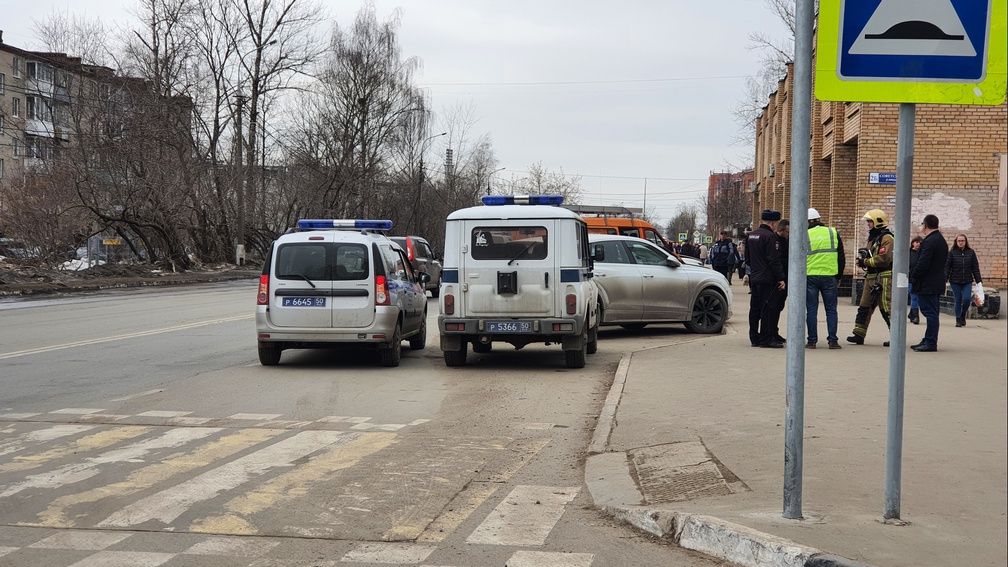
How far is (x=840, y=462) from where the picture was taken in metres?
6.70

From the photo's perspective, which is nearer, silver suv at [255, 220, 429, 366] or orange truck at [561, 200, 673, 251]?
silver suv at [255, 220, 429, 366]

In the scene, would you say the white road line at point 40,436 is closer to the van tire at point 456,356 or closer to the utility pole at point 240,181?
the van tire at point 456,356

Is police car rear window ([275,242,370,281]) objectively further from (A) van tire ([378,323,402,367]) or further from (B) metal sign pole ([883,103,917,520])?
(B) metal sign pole ([883,103,917,520])

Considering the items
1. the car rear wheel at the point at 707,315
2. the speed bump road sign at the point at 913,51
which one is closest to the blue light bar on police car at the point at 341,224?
the car rear wheel at the point at 707,315

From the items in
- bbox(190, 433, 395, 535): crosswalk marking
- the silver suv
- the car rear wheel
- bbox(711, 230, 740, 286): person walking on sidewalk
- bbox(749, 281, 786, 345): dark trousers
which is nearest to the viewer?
bbox(190, 433, 395, 535): crosswalk marking

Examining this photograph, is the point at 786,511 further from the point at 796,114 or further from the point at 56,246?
the point at 56,246

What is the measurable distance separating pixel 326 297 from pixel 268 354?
3.63ft

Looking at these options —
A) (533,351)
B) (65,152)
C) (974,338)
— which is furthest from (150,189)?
(974,338)

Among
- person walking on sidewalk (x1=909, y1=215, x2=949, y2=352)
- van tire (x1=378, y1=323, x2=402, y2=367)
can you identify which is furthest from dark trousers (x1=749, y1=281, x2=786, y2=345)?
van tire (x1=378, y1=323, x2=402, y2=367)

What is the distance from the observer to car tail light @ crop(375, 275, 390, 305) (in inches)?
511

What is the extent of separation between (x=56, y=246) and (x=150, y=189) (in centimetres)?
477

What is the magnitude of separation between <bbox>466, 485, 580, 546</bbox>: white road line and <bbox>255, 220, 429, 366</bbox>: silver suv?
661 cm

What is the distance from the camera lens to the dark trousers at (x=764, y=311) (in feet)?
45.4

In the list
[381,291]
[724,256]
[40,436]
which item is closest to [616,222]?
[724,256]
